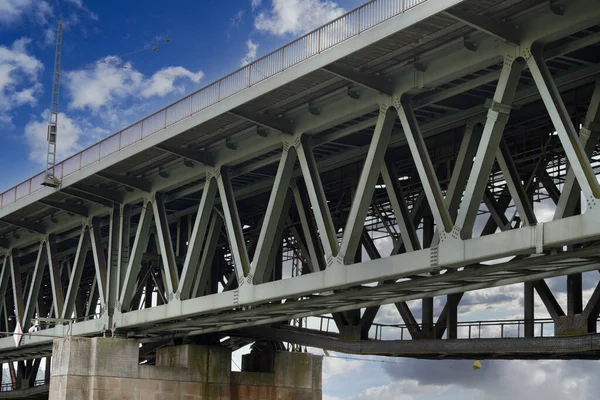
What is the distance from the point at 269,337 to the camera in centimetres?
4559

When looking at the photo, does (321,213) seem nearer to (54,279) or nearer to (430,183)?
(430,183)

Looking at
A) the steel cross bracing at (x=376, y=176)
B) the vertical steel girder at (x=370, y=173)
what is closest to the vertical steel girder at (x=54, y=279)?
the steel cross bracing at (x=376, y=176)

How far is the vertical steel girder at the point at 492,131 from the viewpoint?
23500 mm

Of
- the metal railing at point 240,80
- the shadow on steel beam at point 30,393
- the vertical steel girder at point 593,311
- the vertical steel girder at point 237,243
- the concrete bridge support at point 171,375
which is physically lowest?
the shadow on steel beam at point 30,393

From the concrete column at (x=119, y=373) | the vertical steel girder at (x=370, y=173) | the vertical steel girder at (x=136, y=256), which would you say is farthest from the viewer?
the concrete column at (x=119, y=373)

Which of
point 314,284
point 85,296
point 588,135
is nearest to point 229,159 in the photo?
point 314,284

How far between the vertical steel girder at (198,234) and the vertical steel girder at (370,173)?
8.63 meters

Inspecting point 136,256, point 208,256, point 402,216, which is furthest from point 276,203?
point 136,256

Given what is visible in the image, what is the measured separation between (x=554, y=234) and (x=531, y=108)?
10536mm

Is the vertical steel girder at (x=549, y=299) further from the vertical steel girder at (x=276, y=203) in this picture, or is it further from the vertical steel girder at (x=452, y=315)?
the vertical steel girder at (x=276, y=203)

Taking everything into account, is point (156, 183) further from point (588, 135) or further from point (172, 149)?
point (588, 135)

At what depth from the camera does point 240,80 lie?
31.7 meters

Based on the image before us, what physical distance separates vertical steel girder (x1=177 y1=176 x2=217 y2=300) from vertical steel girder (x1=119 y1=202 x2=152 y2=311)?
3.80 m

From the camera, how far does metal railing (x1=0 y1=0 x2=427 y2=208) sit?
2594 centimetres
